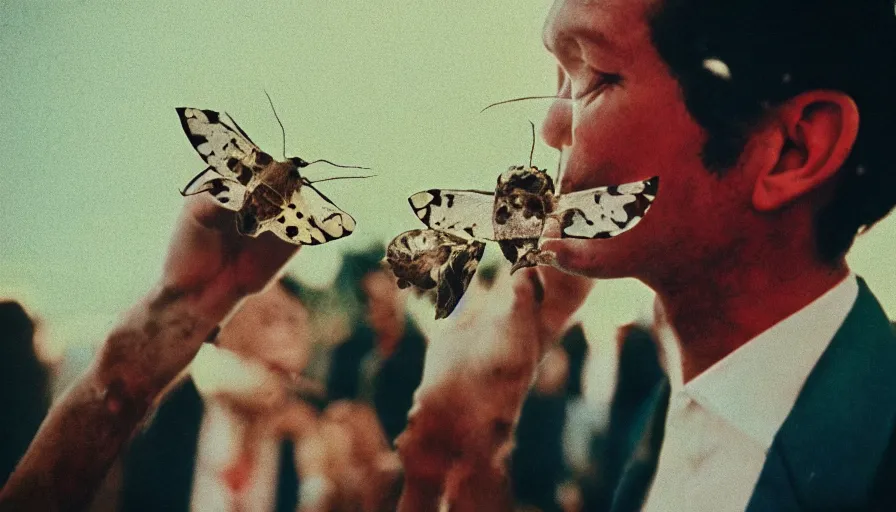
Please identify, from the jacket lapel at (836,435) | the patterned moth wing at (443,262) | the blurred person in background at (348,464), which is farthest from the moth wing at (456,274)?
the jacket lapel at (836,435)

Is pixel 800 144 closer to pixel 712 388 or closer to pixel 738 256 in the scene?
pixel 738 256

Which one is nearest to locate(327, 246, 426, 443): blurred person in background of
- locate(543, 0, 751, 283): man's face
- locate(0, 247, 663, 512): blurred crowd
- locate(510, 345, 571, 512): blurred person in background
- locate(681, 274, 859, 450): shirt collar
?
locate(0, 247, 663, 512): blurred crowd

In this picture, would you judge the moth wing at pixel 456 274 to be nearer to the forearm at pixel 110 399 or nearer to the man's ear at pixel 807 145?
the forearm at pixel 110 399

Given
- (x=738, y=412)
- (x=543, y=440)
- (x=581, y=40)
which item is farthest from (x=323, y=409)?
(x=581, y=40)

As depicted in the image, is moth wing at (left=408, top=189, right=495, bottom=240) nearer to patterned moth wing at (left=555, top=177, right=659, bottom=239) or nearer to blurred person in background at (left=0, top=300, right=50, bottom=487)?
patterned moth wing at (left=555, top=177, right=659, bottom=239)

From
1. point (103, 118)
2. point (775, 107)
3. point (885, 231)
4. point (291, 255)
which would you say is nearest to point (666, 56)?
point (775, 107)

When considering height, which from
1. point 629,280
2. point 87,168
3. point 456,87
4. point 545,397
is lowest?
point 545,397
